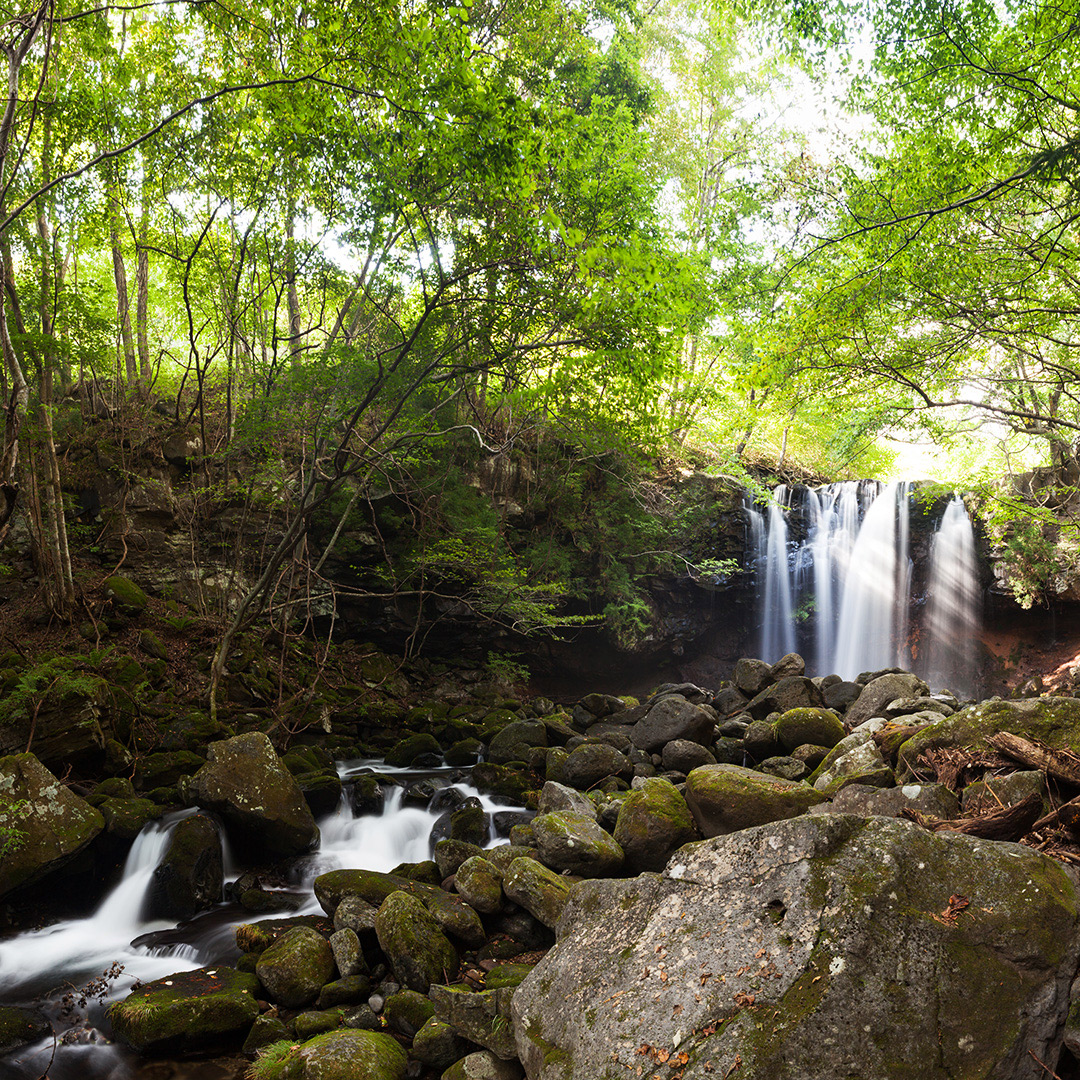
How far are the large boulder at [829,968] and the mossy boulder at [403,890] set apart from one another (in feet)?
5.75

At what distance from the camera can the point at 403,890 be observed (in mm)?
5105

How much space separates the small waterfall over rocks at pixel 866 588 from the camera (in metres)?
16.4

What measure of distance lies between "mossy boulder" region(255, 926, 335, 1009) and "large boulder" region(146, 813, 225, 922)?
145cm

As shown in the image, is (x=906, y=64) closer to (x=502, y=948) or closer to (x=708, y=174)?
(x=502, y=948)

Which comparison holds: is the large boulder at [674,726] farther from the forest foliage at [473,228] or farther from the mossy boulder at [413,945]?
the mossy boulder at [413,945]

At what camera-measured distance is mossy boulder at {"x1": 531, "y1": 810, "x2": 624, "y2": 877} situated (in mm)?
5008

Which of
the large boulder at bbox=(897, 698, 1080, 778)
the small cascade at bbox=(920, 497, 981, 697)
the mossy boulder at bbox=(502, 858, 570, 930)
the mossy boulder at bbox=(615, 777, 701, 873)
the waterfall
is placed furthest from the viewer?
the waterfall

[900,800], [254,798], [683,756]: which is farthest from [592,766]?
[900,800]

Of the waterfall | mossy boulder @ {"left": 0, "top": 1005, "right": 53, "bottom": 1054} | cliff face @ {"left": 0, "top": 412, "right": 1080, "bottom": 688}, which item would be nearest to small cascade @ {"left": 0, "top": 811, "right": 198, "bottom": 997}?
mossy boulder @ {"left": 0, "top": 1005, "right": 53, "bottom": 1054}

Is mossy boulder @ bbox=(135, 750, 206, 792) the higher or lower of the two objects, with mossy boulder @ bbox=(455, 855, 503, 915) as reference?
higher

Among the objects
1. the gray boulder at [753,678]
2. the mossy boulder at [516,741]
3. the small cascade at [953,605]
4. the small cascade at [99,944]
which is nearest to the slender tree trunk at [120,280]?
the small cascade at [99,944]

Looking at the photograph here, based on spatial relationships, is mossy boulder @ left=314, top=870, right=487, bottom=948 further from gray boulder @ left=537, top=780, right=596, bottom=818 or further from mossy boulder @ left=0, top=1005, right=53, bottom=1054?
mossy boulder @ left=0, top=1005, right=53, bottom=1054

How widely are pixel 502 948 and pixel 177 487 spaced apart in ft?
33.1

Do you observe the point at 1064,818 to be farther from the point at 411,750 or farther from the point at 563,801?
the point at 411,750
